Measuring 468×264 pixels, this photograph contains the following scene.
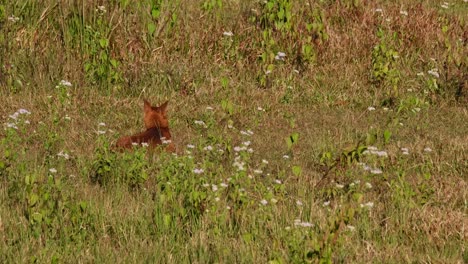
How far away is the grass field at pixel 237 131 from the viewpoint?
6.03 metres

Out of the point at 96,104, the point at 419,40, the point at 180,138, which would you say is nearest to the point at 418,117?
the point at 419,40

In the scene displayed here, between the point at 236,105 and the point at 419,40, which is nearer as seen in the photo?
the point at 236,105

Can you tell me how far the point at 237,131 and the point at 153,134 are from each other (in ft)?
4.16

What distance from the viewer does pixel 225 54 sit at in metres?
10.6

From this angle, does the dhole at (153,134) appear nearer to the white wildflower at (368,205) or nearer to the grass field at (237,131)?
the grass field at (237,131)

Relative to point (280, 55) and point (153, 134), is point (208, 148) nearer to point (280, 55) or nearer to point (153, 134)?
point (153, 134)

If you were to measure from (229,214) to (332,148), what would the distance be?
1.91m

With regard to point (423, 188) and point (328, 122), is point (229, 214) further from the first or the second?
point (328, 122)

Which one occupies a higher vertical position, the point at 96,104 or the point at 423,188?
the point at 423,188

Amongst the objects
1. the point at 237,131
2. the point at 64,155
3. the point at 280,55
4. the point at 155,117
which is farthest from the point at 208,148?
the point at 280,55

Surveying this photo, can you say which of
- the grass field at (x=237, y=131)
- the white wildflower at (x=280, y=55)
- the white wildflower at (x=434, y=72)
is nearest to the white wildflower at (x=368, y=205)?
the grass field at (x=237, y=131)

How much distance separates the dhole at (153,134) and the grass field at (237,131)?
24 centimetres

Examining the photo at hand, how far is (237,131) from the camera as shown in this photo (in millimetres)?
8930

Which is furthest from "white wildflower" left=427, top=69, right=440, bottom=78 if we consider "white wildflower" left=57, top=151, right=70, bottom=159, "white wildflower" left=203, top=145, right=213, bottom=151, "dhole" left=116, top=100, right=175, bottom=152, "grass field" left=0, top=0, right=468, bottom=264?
"white wildflower" left=57, top=151, right=70, bottom=159
